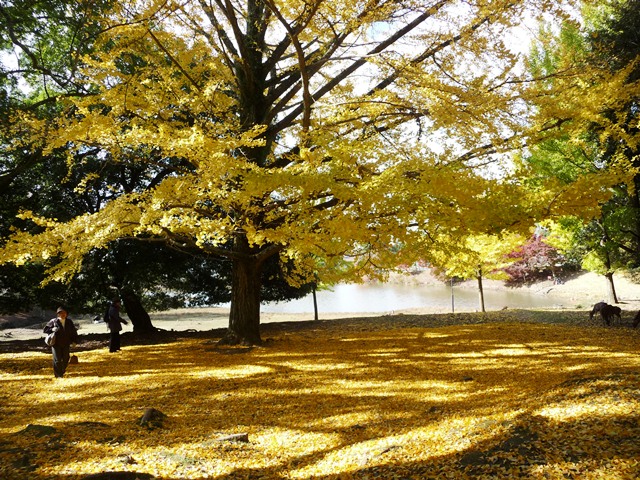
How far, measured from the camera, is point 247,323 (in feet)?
32.3

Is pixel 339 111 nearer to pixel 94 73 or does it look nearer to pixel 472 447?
pixel 94 73

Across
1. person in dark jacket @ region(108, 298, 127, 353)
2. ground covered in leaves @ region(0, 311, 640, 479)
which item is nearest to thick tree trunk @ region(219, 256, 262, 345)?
ground covered in leaves @ region(0, 311, 640, 479)

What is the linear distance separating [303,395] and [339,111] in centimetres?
535

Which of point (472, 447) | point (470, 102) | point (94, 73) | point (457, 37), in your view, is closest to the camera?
point (472, 447)

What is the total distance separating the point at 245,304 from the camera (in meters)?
9.80

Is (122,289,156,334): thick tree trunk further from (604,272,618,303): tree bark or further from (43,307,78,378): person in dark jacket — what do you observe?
(604,272,618,303): tree bark

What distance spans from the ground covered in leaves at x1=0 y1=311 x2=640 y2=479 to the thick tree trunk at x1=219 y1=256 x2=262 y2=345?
444 mm

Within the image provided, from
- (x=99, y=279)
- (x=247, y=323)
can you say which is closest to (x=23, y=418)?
(x=247, y=323)

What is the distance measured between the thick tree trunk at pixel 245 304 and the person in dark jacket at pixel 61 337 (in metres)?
3.38

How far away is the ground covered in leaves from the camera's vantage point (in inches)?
131

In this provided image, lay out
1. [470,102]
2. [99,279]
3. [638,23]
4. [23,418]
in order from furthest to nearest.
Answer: [99,279] < [638,23] < [470,102] < [23,418]

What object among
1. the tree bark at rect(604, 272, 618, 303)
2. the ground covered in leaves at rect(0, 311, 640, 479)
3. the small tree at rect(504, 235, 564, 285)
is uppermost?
the small tree at rect(504, 235, 564, 285)

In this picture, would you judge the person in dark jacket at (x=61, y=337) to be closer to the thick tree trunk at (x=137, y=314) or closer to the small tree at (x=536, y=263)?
the thick tree trunk at (x=137, y=314)

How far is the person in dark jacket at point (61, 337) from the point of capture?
281 inches
